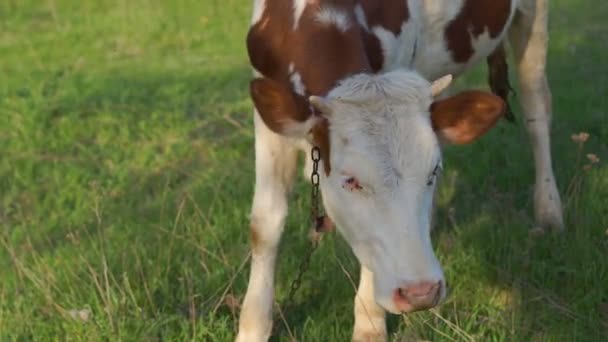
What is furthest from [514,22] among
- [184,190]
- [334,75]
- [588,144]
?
[334,75]

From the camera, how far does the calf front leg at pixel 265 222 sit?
13.0 feet

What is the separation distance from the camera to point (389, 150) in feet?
10.1

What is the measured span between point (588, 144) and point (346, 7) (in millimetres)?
2771

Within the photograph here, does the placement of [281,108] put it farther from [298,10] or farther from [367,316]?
[367,316]

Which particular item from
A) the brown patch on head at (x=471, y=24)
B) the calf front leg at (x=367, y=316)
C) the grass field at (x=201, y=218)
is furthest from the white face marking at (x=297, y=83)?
the brown patch on head at (x=471, y=24)

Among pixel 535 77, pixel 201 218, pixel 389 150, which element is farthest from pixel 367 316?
pixel 535 77

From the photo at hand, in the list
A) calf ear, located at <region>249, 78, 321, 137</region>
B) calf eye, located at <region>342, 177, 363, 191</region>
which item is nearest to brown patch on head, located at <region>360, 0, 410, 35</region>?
calf ear, located at <region>249, 78, 321, 137</region>

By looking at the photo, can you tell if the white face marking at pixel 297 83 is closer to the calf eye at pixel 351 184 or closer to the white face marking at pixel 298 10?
the white face marking at pixel 298 10

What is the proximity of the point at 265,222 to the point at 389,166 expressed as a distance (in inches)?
44.3

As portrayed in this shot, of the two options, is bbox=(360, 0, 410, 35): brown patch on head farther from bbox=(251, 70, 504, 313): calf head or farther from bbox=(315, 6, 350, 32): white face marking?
bbox=(251, 70, 504, 313): calf head

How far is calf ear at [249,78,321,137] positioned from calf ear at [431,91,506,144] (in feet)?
1.13

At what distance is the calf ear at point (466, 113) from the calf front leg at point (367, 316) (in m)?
0.76

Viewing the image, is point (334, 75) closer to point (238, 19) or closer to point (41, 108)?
point (41, 108)

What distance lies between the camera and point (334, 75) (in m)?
3.41
